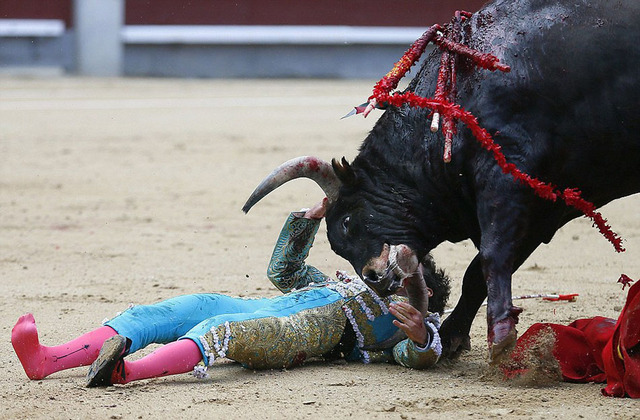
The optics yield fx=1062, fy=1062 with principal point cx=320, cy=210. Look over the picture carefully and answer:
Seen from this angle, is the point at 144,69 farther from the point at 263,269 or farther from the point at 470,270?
the point at 470,270

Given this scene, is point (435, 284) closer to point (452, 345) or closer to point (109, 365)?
point (452, 345)

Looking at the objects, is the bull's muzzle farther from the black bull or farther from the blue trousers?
the blue trousers

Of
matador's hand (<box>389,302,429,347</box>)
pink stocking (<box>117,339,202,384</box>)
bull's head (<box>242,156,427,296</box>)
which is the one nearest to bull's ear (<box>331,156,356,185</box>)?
bull's head (<box>242,156,427,296</box>)

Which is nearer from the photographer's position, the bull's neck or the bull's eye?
the bull's neck

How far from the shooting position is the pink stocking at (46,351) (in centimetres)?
313

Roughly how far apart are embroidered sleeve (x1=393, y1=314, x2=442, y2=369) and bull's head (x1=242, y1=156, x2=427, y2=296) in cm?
20

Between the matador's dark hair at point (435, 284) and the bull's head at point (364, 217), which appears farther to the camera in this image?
the matador's dark hair at point (435, 284)

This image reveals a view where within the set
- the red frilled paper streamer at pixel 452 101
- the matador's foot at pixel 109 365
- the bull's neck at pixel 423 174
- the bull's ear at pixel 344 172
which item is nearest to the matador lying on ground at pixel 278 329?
the matador's foot at pixel 109 365

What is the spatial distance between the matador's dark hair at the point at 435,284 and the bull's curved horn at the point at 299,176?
418 mm

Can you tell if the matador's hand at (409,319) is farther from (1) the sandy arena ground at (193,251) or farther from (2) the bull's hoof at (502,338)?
(2) the bull's hoof at (502,338)

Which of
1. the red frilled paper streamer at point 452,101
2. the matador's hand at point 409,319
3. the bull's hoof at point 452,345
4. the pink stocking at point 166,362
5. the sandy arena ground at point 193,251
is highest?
the red frilled paper streamer at point 452,101

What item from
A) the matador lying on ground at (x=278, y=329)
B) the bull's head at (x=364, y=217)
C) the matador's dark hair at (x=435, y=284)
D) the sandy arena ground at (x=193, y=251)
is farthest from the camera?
the matador's dark hair at (x=435, y=284)

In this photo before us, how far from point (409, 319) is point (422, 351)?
6.1 inches

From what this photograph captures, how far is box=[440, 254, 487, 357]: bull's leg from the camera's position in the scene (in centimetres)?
358
